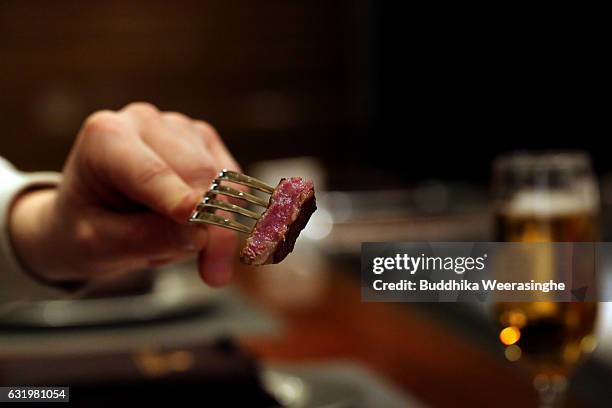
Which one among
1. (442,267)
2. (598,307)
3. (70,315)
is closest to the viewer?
(442,267)

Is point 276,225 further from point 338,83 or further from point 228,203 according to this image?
point 338,83

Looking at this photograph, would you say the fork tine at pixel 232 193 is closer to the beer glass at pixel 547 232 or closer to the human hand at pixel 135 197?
the human hand at pixel 135 197

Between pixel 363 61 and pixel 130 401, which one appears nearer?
pixel 130 401

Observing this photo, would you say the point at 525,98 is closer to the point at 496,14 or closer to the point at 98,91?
the point at 496,14

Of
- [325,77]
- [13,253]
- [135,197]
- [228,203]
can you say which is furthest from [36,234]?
[325,77]

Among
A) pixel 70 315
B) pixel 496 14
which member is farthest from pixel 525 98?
pixel 70 315

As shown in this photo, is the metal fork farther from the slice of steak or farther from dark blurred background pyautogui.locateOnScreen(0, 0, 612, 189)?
dark blurred background pyautogui.locateOnScreen(0, 0, 612, 189)
